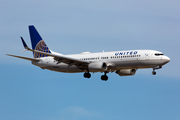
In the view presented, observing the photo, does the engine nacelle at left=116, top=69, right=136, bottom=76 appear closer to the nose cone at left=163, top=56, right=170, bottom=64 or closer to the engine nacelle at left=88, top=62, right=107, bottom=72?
the engine nacelle at left=88, top=62, right=107, bottom=72

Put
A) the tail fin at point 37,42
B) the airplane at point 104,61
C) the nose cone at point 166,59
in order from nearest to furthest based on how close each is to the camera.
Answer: the nose cone at point 166,59 → the airplane at point 104,61 → the tail fin at point 37,42

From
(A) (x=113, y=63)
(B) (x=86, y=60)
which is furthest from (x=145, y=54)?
(B) (x=86, y=60)

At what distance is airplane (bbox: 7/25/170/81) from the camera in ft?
213

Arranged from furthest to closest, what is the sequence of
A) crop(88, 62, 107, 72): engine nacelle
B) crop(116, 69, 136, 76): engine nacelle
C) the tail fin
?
the tail fin < crop(116, 69, 136, 76): engine nacelle < crop(88, 62, 107, 72): engine nacelle

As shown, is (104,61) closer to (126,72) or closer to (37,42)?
(126,72)

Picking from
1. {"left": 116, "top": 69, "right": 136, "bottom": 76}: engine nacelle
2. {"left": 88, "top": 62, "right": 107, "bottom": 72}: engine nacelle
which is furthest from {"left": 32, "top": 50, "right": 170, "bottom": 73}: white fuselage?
{"left": 116, "top": 69, "right": 136, "bottom": 76}: engine nacelle

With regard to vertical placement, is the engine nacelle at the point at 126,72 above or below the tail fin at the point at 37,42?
below

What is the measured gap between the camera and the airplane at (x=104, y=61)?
65062 millimetres

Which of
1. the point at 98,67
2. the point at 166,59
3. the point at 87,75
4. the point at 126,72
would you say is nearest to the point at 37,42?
the point at 87,75

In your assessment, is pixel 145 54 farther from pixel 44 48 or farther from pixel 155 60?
pixel 44 48

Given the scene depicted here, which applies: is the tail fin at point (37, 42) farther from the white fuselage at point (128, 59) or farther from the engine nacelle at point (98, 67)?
the engine nacelle at point (98, 67)

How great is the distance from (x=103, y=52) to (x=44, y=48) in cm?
1600

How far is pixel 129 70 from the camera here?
73812 millimetres

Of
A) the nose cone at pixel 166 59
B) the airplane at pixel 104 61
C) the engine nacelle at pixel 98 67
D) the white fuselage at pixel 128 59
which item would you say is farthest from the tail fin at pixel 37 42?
the nose cone at pixel 166 59
